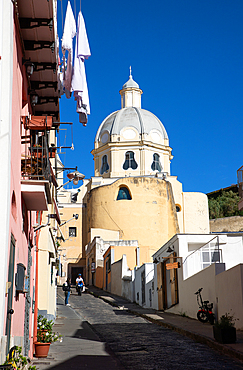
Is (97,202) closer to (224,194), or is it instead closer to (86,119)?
(224,194)

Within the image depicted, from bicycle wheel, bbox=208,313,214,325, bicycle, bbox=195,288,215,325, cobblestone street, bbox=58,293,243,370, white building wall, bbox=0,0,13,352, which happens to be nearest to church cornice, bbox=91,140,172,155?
cobblestone street, bbox=58,293,243,370

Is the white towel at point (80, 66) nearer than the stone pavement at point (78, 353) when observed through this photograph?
No

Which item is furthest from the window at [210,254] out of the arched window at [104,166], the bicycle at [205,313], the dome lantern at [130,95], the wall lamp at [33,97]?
the dome lantern at [130,95]

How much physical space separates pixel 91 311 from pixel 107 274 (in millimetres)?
13684

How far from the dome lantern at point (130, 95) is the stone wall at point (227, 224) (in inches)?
675

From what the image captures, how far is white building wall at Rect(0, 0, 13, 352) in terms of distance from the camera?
576 centimetres

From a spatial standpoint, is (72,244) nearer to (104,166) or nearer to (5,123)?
(104,166)

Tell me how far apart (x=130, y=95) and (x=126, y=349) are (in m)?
48.6

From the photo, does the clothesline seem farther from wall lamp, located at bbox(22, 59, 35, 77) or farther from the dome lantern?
the dome lantern

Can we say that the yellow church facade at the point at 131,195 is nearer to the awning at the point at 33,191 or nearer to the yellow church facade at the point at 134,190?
the yellow church facade at the point at 134,190

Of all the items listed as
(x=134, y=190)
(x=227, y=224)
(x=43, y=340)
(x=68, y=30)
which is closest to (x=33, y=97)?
(x=68, y=30)

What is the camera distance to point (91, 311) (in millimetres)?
22656

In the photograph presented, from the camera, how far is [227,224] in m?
58.3

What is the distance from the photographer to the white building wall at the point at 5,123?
5.76m
